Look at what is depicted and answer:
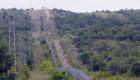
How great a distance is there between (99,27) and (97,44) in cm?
1252

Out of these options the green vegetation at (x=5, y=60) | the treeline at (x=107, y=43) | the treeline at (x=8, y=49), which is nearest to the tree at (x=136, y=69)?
the treeline at (x=107, y=43)

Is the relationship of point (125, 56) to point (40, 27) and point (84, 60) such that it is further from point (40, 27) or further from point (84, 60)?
point (40, 27)

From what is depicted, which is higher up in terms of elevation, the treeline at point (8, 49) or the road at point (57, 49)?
the treeline at point (8, 49)

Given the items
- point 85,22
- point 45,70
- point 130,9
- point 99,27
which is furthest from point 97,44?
point 130,9

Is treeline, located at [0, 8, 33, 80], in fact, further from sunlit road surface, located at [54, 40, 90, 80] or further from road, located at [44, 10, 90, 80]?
sunlit road surface, located at [54, 40, 90, 80]

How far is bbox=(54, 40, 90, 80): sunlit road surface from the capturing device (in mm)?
40016

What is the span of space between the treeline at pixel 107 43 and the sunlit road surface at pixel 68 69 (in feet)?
7.96

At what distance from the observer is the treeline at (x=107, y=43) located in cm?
4747

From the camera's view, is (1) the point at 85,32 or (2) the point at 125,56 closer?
(2) the point at 125,56

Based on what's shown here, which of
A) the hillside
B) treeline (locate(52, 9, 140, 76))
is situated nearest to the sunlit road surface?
the hillside

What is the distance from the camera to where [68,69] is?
46.5 metres

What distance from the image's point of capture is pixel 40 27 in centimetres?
8819

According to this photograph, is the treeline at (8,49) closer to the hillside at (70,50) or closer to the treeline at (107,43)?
the hillside at (70,50)

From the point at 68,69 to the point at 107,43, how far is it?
14561 mm
